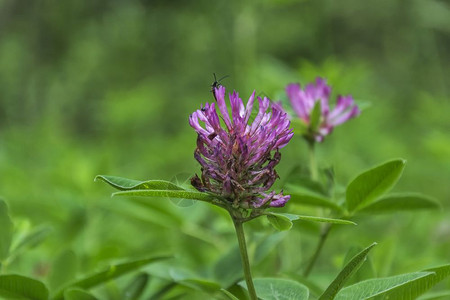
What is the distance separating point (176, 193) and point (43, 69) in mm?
4335

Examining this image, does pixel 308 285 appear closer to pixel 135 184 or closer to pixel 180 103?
pixel 135 184

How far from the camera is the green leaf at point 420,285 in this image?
2.38 ft

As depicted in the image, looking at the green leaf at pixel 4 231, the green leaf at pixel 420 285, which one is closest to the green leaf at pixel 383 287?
the green leaf at pixel 420 285

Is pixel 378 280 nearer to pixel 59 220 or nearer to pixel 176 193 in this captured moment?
pixel 176 193

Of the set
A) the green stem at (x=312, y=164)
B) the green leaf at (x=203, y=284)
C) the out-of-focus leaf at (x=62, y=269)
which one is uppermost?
the green stem at (x=312, y=164)

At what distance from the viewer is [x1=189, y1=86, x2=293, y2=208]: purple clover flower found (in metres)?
0.72

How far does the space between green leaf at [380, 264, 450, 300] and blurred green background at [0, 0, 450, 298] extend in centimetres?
30

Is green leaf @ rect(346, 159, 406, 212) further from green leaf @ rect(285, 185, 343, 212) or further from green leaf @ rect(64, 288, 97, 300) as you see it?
green leaf @ rect(64, 288, 97, 300)

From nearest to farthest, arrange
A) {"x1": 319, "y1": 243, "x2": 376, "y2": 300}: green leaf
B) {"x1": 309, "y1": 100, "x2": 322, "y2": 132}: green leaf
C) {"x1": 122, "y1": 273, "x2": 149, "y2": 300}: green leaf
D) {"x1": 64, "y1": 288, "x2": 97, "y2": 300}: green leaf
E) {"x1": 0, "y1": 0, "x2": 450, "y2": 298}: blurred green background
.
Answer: {"x1": 319, "y1": 243, "x2": 376, "y2": 300}: green leaf → {"x1": 64, "y1": 288, "x2": 97, "y2": 300}: green leaf → {"x1": 122, "y1": 273, "x2": 149, "y2": 300}: green leaf → {"x1": 309, "y1": 100, "x2": 322, "y2": 132}: green leaf → {"x1": 0, "y1": 0, "x2": 450, "y2": 298}: blurred green background

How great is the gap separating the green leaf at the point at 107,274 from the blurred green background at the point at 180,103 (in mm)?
192

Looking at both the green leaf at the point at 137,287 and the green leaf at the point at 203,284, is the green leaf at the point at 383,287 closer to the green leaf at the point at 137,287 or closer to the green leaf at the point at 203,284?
the green leaf at the point at 203,284

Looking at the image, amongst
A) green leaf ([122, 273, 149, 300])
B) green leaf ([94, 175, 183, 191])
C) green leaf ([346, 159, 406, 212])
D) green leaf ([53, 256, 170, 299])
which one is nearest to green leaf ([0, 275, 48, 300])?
green leaf ([53, 256, 170, 299])

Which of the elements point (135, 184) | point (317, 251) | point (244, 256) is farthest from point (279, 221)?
point (317, 251)

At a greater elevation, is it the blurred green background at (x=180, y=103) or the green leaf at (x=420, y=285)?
the blurred green background at (x=180, y=103)
